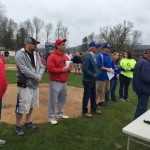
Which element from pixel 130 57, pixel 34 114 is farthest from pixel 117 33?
pixel 34 114

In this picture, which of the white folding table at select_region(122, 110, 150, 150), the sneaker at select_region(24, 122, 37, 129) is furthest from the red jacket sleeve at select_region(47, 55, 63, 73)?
the white folding table at select_region(122, 110, 150, 150)

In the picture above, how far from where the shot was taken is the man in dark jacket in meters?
5.64

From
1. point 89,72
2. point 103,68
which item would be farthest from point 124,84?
point 89,72

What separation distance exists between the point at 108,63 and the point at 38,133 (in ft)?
11.1

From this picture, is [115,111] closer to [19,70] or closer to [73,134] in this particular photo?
[73,134]

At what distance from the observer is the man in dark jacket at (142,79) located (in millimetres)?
5637

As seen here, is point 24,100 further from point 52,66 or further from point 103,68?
point 103,68

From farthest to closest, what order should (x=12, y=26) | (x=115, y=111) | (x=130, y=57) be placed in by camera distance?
(x=12, y=26) → (x=130, y=57) → (x=115, y=111)

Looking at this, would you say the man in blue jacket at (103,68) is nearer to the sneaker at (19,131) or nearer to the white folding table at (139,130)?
the sneaker at (19,131)

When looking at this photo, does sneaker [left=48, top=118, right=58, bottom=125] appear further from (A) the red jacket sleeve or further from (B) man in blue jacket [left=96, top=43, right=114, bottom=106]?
(B) man in blue jacket [left=96, top=43, right=114, bottom=106]

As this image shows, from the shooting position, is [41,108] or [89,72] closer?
[89,72]

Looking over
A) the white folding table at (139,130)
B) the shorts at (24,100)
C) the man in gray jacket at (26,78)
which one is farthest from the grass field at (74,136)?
the white folding table at (139,130)

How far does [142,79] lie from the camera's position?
5711 mm

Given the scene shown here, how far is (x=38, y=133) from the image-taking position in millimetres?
5598
